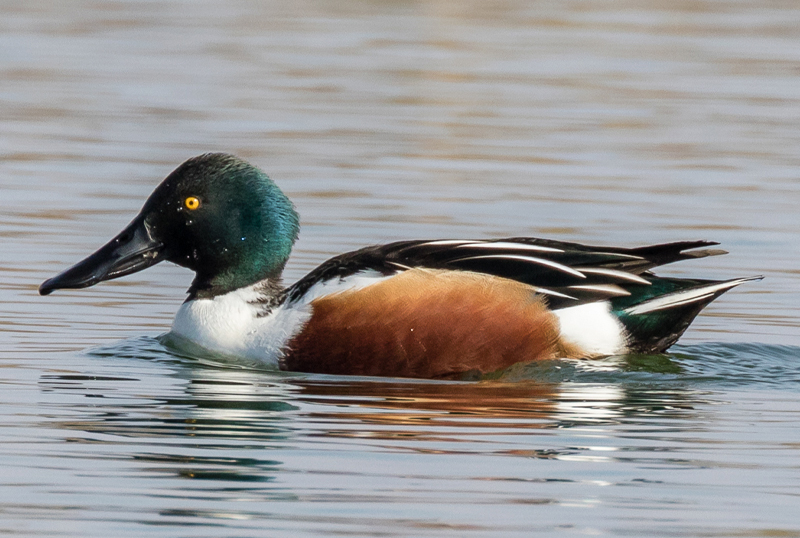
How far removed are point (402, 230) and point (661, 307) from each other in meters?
3.05

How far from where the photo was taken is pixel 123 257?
7594 mm

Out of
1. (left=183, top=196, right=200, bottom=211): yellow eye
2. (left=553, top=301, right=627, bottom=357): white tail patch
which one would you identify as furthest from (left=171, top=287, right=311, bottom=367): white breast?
(left=553, top=301, right=627, bottom=357): white tail patch

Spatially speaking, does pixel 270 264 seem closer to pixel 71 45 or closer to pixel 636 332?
pixel 636 332

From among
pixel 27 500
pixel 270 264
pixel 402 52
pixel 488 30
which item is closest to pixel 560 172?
pixel 270 264

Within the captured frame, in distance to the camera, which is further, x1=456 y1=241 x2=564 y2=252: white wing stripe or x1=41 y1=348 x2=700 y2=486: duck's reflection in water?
x1=456 y1=241 x2=564 y2=252: white wing stripe

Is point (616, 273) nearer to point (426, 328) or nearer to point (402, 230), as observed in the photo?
point (426, 328)

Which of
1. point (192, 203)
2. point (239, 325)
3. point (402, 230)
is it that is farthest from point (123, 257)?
point (402, 230)

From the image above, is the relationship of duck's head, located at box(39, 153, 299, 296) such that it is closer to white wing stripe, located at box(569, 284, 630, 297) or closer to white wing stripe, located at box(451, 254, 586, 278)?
white wing stripe, located at box(451, 254, 586, 278)

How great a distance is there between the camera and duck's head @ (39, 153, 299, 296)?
7.50 metres

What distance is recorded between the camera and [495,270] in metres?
7.12

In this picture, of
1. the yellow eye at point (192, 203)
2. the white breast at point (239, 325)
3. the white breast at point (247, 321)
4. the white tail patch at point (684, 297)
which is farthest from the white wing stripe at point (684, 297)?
the yellow eye at point (192, 203)

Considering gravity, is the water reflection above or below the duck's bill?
below

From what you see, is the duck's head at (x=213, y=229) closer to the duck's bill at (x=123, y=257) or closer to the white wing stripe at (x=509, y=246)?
the duck's bill at (x=123, y=257)

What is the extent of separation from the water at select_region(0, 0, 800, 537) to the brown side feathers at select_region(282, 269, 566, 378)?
0.42ft
